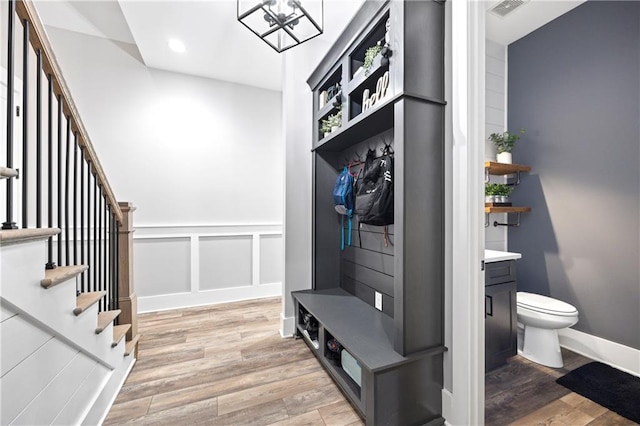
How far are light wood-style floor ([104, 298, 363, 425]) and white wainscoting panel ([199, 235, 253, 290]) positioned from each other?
658mm

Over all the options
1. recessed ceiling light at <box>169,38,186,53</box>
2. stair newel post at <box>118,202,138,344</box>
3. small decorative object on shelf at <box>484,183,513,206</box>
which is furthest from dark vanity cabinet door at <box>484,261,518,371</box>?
recessed ceiling light at <box>169,38,186,53</box>

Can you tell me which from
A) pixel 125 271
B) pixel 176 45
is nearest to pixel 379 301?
pixel 125 271

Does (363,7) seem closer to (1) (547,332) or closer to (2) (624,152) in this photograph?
(2) (624,152)

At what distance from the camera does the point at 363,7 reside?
1596mm

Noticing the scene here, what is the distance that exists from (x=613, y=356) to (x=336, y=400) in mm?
2123

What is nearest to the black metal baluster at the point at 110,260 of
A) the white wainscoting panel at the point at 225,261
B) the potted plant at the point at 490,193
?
the white wainscoting panel at the point at 225,261

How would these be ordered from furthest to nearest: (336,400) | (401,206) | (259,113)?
1. (259,113)
2. (336,400)
3. (401,206)

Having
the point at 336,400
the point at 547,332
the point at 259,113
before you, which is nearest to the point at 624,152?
the point at 547,332

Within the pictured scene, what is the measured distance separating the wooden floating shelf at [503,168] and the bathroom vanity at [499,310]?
857 millimetres

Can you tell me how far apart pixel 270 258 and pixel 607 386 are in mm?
3118

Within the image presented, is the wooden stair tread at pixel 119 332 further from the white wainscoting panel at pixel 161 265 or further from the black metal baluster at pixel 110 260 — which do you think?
the white wainscoting panel at pixel 161 265

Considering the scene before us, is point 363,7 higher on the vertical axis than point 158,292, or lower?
higher

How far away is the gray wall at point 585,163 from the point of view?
6.31 ft

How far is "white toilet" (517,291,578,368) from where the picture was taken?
185 centimetres
